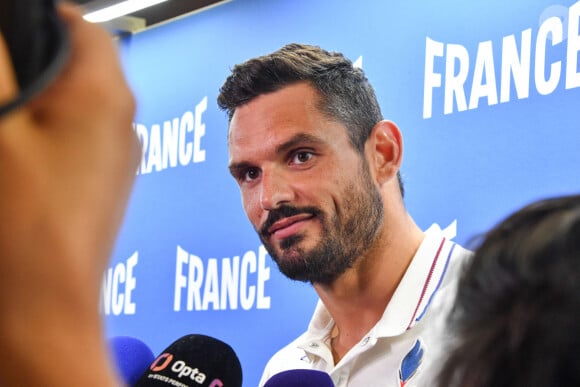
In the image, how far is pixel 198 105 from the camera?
7.79ft

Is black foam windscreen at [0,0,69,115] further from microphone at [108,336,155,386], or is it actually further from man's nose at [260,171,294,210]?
man's nose at [260,171,294,210]

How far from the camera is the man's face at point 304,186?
1431 millimetres

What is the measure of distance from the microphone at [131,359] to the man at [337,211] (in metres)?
0.31

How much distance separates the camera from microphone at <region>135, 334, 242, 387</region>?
106 cm

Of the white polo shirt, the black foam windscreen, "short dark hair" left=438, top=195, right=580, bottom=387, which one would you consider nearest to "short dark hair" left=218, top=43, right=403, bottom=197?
the white polo shirt

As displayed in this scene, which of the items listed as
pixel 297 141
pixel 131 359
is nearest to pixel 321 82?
pixel 297 141

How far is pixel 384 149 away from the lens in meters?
1.55

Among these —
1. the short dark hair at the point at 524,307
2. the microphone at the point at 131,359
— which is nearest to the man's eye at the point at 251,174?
the microphone at the point at 131,359

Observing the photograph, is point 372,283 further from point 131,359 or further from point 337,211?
point 131,359

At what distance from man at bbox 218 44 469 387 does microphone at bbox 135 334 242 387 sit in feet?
1.00

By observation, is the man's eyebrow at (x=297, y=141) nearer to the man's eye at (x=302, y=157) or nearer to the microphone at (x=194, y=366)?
the man's eye at (x=302, y=157)

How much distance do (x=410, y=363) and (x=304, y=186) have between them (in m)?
0.34

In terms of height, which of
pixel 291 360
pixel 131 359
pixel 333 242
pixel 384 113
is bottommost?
pixel 291 360

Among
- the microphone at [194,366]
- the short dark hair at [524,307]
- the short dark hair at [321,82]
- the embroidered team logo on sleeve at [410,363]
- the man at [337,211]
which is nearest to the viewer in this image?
the short dark hair at [524,307]
